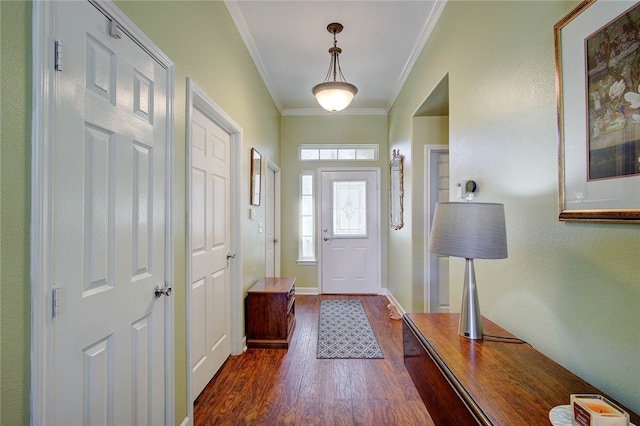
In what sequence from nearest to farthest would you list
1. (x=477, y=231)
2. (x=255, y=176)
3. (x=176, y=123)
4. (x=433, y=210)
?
1. (x=477, y=231)
2. (x=176, y=123)
3. (x=255, y=176)
4. (x=433, y=210)

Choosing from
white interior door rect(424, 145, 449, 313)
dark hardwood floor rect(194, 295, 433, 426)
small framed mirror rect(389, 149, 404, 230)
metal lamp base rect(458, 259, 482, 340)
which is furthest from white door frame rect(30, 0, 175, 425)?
small framed mirror rect(389, 149, 404, 230)

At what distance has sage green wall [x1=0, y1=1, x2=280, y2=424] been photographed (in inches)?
31.0

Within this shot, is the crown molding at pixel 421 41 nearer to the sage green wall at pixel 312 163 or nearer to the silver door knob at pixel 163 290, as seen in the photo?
the sage green wall at pixel 312 163

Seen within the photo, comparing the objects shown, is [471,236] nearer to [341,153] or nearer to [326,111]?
[341,153]

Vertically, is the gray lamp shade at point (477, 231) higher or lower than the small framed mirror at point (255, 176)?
lower

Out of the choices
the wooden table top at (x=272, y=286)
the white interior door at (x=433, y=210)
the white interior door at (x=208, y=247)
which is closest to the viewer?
the white interior door at (x=208, y=247)

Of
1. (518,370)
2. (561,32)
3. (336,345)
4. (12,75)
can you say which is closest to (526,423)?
(518,370)

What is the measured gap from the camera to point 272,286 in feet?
10.1

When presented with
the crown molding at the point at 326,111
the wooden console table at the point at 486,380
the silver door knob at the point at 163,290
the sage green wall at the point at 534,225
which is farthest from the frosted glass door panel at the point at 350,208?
the silver door knob at the point at 163,290

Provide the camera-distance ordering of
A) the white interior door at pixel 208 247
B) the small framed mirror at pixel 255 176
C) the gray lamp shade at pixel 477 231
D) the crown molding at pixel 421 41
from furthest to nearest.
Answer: the small framed mirror at pixel 255 176 < the crown molding at pixel 421 41 < the white interior door at pixel 208 247 < the gray lamp shade at pixel 477 231

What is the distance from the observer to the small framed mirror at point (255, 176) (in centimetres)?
→ 310

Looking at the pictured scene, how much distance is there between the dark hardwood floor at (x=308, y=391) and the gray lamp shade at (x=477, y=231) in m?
1.26

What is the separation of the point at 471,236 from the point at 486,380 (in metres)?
0.53

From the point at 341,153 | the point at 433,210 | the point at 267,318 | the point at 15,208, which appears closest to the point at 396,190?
the point at 433,210
